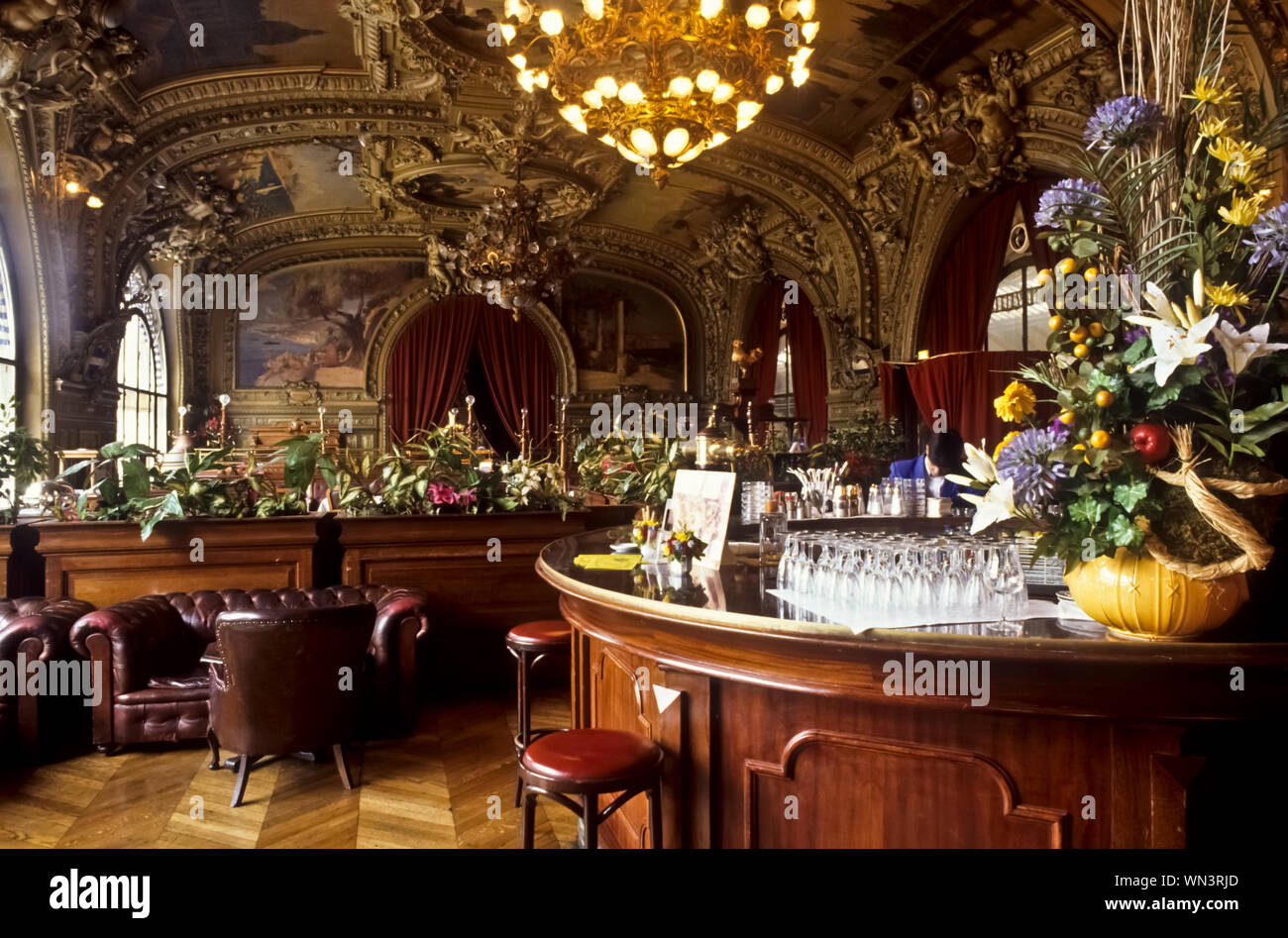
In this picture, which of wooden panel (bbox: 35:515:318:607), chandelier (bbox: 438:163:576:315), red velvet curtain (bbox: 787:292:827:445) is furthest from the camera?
red velvet curtain (bbox: 787:292:827:445)

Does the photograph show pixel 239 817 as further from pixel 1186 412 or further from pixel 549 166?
pixel 549 166

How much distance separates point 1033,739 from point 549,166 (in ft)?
34.7

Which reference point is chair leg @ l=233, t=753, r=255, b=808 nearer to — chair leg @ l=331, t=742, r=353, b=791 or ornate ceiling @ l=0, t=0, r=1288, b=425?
chair leg @ l=331, t=742, r=353, b=791

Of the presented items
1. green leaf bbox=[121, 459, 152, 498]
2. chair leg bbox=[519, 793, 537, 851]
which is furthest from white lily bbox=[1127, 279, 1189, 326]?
green leaf bbox=[121, 459, 152, 498]

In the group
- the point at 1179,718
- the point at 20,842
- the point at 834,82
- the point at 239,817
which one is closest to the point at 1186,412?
the point at 1179,718

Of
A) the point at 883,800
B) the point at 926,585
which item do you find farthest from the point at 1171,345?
the point at 883,800

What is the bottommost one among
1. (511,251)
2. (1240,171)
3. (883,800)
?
(883,800)

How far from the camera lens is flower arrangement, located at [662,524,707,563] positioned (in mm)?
2471

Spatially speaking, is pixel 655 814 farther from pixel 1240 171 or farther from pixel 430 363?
pixel 430 363

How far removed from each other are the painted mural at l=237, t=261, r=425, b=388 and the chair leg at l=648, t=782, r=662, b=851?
13.9m

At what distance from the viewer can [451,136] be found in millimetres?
9734

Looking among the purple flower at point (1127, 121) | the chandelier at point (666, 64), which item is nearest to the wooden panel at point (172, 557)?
the chandelier at point (666, 64)

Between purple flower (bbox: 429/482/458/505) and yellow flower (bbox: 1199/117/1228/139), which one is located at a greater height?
yellow flower (bbox: 1199/117/1228/139)

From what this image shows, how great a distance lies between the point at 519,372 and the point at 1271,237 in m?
14.6
